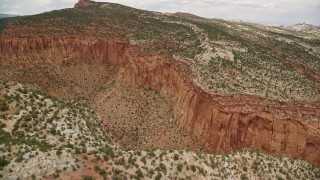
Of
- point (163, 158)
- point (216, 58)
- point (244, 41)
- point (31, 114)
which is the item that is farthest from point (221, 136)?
point (244, 41)

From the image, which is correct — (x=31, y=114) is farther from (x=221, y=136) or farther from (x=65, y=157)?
(x=221, y=136)

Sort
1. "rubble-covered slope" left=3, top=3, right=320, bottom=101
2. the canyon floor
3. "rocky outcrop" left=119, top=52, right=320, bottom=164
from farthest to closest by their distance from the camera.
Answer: "rubble-covered slope" left=3, top=3, right=320, bottom=101 < "rocky outcrop" left=119, top=52, right=320, bottom=164 < the canyon floor

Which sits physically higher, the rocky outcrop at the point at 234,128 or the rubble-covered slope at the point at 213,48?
the rubble-covered slope at the point at 213,48

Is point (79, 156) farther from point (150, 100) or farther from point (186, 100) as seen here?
point (150, 100)

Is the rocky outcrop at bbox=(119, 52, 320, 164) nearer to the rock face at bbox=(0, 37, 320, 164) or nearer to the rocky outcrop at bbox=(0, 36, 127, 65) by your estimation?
the rock face at bbox=(0, 37, 320, 164)

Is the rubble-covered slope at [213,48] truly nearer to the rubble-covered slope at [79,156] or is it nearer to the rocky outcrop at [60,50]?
the rocky outcrop at [60,50]

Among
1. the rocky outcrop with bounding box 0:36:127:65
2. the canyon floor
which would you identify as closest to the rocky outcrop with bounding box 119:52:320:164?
the canyon floor

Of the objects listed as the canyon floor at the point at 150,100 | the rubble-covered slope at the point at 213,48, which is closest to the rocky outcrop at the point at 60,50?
the canyon floor at the point at 150,100
